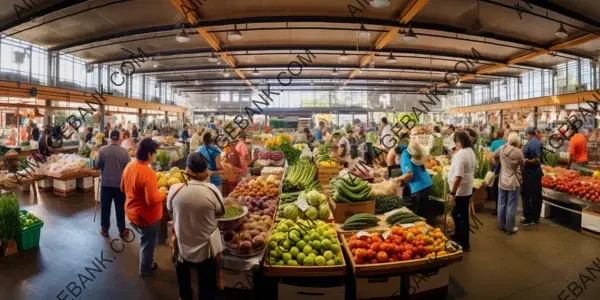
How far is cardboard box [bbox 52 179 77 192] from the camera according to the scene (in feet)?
24.6

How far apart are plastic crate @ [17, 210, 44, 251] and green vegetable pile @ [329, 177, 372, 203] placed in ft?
12.9

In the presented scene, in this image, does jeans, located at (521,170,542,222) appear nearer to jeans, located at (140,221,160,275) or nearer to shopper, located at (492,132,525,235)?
shopper, located at (492,132,525,235)

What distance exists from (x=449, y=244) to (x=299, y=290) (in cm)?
Answer: 147

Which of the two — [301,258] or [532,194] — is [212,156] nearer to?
[301,258]

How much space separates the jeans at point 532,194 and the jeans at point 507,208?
2.28ft

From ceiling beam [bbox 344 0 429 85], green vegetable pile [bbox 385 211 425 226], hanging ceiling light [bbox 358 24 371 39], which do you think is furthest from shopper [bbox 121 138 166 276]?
hanging ceiling light [bbox 358 24 371 39]

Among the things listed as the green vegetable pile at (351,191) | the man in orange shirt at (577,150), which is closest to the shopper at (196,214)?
the green vegetable pile at (351,191)

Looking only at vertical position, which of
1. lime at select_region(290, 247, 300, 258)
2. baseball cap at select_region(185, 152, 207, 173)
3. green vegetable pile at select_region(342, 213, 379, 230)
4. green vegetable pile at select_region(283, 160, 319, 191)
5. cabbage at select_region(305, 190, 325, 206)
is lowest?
lime at select_region(290, 247, 300, 258)

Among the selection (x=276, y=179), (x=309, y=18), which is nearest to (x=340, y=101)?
(x=309, y=18)

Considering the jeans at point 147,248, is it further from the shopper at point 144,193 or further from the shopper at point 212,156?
the shopper at point 212,156

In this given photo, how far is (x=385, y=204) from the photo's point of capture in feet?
13.5

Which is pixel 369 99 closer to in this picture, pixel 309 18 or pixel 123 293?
pixel 309 18

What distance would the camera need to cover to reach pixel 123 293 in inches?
129

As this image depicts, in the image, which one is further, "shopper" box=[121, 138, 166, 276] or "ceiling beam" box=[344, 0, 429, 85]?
"ceiling beam" box=[344, 0, 429, 85]
